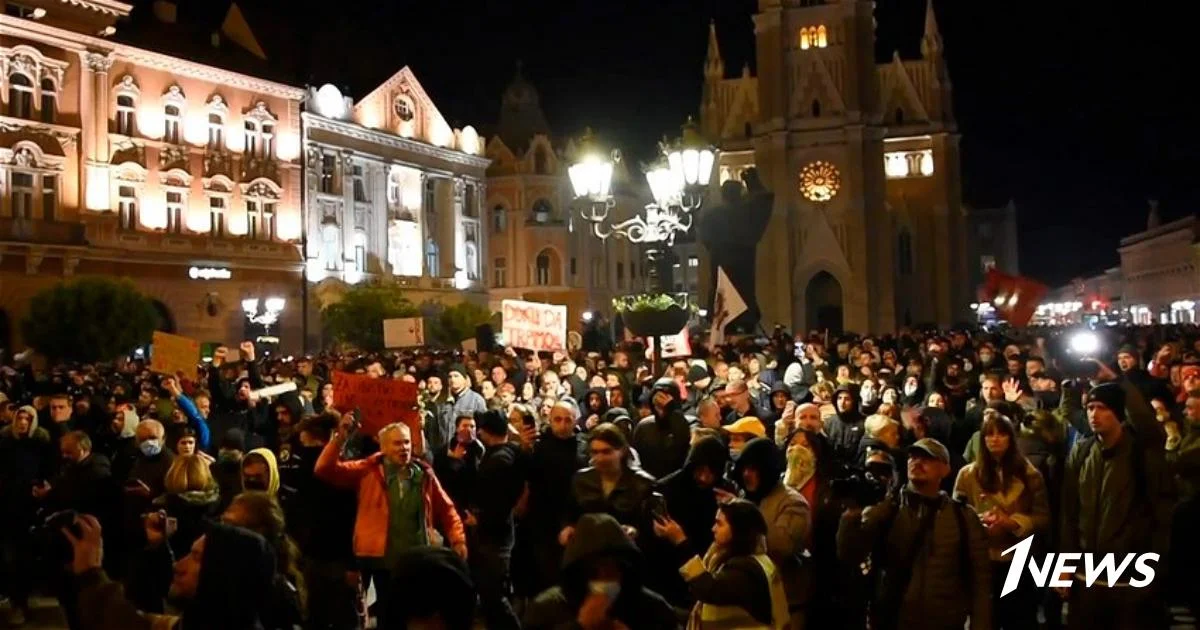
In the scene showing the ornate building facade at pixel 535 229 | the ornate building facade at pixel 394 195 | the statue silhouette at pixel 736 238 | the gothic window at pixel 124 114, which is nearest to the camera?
the statue silhouette at pixel 736 238

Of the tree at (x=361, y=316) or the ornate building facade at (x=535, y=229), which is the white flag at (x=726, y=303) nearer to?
the tree at (x=361, y=316)

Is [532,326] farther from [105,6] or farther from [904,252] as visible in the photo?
[904,252]

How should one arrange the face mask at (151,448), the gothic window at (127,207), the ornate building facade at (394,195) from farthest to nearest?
the ornate building facade at (394,195), the gothic window at (127,207), the face mask at (151,448)

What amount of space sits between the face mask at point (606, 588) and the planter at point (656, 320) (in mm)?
8706

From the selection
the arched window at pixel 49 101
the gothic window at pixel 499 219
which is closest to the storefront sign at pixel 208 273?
the arched window at pixel 49 101

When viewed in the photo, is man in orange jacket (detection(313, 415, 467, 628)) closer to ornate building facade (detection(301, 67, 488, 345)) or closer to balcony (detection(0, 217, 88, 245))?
balcony (detection(0, 217, 88, 245))

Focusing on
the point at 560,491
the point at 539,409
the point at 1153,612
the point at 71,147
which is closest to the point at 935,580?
the point at 1153,612

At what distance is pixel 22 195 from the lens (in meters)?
Answer: 35.9

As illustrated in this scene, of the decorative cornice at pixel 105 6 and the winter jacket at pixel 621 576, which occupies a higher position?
the decorative cornice at pixel 105 6

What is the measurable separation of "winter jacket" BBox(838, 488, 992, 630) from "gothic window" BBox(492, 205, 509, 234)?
191ft

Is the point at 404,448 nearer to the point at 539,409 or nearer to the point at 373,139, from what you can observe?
the point at 539,409

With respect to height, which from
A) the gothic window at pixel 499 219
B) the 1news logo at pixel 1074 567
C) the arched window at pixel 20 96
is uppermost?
the arched window at pixel 20 96

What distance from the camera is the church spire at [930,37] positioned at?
6122 centimetres

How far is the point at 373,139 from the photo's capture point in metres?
51.2
